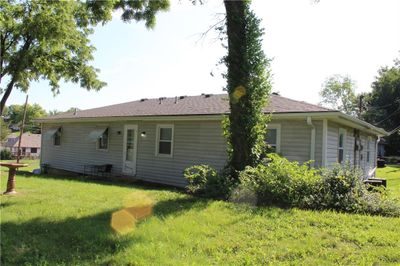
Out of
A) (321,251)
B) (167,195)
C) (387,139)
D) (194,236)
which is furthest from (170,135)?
(387,139)

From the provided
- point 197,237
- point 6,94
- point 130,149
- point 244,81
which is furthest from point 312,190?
point 6,94

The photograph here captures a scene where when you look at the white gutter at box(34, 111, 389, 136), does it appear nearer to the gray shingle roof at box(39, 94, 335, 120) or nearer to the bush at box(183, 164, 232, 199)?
the gray shingle roof at box(39, 94, 335, 120)

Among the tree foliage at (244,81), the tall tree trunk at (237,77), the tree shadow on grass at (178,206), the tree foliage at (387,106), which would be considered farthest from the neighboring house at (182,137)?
the tree foliage at (387,106)

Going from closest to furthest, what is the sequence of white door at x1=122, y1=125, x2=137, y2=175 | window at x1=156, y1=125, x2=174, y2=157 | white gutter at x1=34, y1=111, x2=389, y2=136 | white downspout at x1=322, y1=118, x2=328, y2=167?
white gutter at x1=34, y1=111, x2=389, y2=136 → white downspout at x1=322, y1=118, x2=328, y2=167 → window at x1=156, y1=125, x2=174, y2=157 → white door at x1=122, y1=125, x2=137, y2=175

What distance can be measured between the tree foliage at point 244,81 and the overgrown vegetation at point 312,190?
1.07m

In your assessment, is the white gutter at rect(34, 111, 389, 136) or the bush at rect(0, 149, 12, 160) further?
the bush at rect(0, 149, 12, 160)

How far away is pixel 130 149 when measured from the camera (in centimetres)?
1656

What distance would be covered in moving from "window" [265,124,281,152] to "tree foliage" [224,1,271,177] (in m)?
1.74

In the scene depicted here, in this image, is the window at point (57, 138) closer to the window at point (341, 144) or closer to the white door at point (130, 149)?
the white door at point (130, 149)

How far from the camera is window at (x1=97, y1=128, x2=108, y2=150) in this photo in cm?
1759

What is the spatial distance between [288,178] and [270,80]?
3.29 metres

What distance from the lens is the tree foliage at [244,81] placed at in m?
10.5

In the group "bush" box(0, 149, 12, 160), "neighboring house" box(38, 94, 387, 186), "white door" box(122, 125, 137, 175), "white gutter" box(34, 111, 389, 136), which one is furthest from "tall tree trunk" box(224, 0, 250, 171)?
"bush" box(0, 149, 12, 160)

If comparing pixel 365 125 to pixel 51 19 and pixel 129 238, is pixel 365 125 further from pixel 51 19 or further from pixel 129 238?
pixel 51 19
